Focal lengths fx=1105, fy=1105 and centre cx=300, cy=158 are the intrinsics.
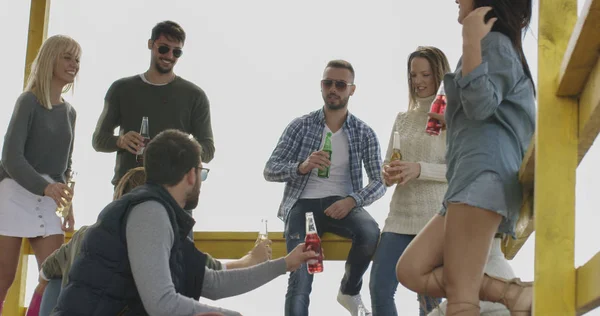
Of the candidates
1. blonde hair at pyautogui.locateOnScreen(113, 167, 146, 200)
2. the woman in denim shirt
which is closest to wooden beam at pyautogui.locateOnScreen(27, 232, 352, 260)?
blonde hair at pyautogui.locateOnScreen(113, 167, 146, 200)

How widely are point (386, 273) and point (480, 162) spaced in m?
1.88

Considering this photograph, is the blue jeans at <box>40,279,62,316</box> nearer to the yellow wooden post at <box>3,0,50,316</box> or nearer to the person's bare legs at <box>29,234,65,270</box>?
the person's bare legs at <box>29,234,65,270</box>

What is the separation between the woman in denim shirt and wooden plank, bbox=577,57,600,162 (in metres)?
0.43

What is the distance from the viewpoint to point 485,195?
9.55 ft

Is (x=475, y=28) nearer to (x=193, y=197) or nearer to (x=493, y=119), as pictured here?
(x=493, y=119)

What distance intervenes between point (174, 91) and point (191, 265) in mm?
1949

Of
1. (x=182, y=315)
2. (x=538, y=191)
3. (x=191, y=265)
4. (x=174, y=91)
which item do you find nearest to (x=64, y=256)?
(x=191, y=265)

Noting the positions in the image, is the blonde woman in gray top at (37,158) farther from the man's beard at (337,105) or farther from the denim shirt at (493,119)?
the denim shirt at (493,119)

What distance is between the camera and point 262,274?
3.65m

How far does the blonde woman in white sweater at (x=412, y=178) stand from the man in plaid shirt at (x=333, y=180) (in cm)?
34

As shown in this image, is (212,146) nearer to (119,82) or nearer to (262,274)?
(119,82)

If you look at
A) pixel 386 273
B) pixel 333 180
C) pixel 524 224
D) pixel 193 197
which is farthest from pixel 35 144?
pixel 524 224

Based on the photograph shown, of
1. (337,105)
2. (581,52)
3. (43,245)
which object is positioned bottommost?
(43,245)

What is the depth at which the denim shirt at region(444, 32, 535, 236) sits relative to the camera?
9.61ft
